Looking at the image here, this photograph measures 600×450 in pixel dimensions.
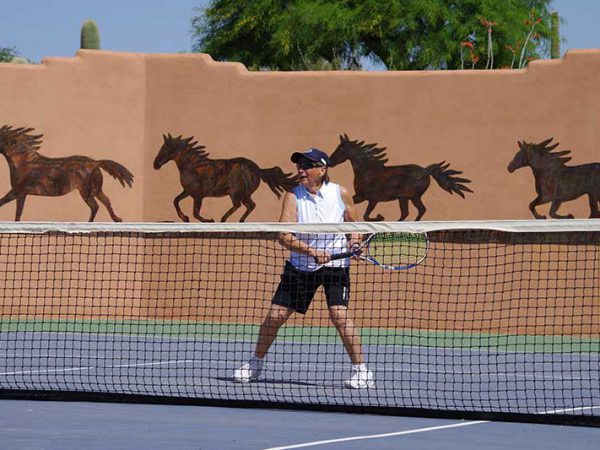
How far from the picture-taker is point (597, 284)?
548 inches

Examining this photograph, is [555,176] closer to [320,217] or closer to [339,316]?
[320,217]

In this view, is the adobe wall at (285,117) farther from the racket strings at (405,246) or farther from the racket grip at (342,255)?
the racket grip at (342,255)

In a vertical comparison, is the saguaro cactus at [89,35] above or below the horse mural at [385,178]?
above

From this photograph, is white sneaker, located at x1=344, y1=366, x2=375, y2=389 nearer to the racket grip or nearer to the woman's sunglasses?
the racket grip

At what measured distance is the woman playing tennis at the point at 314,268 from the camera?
7.94 m

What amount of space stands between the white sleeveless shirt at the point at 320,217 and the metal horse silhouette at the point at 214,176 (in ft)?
21.1

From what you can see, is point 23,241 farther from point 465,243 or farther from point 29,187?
point 465,243

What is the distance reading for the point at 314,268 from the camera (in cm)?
793

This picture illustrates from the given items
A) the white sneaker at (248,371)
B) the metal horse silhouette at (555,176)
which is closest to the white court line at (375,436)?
the white sneaker at (248,371)

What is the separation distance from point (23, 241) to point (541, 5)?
32.3 metres

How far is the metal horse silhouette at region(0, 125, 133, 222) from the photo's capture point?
48.7ft

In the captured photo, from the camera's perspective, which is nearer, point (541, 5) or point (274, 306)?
point (274, 306)

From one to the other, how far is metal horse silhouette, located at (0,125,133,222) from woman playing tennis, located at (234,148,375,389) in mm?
7121

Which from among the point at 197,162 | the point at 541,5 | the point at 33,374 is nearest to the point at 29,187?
the point at 197,162
